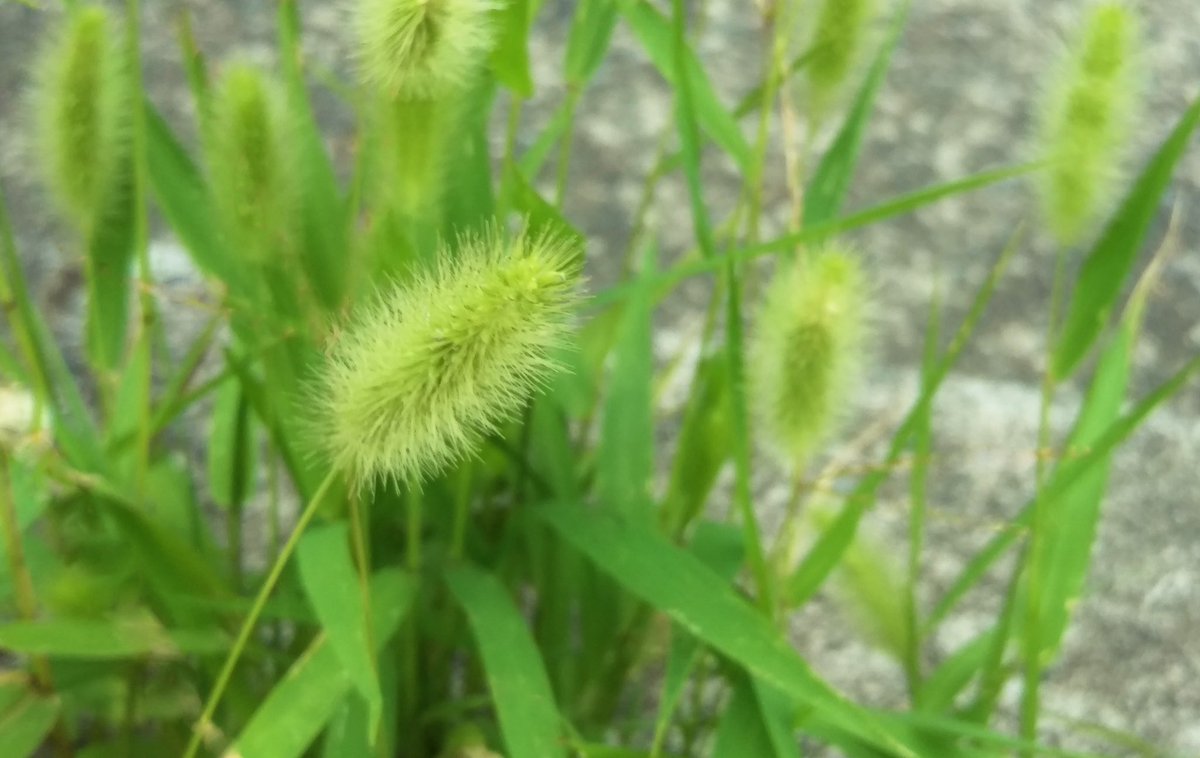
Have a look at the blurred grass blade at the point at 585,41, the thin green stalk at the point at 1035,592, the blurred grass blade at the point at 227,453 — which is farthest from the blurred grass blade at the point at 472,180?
the thin green stalk at the point at 1035,592

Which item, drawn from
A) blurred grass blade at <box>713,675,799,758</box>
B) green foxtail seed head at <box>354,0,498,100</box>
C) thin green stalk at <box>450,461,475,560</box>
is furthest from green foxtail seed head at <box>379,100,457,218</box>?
blurred grass blade at <box>713,675,799,758</box>

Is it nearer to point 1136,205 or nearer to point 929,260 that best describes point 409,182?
point 1136,205

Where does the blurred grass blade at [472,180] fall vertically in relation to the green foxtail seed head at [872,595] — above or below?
above

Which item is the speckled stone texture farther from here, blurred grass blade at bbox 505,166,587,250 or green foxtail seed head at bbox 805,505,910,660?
blurred grass blade at bbox 505,166,587,250

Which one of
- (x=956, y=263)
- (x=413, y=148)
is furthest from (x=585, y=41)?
(x=956, y=263)

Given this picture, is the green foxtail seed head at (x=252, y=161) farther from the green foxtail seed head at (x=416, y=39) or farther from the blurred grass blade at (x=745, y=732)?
the blurred grass blade at (x=745, y=732)

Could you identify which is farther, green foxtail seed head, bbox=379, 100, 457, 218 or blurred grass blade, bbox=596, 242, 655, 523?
blurred grass blade, bbox=596, 242, 655, 523

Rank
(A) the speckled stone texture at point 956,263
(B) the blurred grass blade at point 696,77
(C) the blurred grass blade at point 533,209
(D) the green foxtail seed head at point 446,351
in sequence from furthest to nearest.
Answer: (A) the speckled stone texture at point 956,263, (B) the blurred grass blade at point 696,77, (C) the blurred grass blade at point 533,209, (D) the green foxtail seed head at point 446,351
